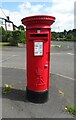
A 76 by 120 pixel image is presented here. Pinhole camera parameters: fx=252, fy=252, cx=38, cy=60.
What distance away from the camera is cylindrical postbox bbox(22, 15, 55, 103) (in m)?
5.20

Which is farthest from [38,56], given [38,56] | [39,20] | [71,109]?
[71,109]

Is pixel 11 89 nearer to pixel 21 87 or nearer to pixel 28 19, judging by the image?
pixel 21 87

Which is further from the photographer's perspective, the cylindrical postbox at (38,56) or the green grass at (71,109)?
the cylindrical postbox at (38,56)

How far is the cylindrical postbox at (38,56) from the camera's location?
520cm

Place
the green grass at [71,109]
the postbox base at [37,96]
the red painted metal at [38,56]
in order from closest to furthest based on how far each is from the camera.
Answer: the green grass at [71,109], the red painted metal at [38,56], the postbox base at [37,96]

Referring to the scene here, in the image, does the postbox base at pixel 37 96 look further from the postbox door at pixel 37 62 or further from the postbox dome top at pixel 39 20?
the postbox dome top at pixel 39 20

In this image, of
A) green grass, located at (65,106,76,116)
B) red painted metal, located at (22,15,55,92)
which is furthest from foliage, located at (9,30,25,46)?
green grass, located at (65,106,76,116)

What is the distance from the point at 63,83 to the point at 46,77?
2.21 meters

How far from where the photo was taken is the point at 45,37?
208 inches

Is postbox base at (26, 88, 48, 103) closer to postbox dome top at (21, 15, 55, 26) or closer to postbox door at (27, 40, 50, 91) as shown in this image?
postbox door at (27, 40, 50, 91)

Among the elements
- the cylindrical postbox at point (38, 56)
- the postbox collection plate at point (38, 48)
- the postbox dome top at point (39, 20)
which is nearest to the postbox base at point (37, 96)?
the cylindrical postbox at point (38, 56)

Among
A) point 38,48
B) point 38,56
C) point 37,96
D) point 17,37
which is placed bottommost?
point 37,96

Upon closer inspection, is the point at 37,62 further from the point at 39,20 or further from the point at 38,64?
the point at 39,20

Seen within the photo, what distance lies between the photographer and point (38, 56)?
5281 millimetres
